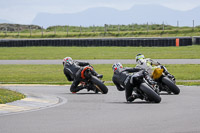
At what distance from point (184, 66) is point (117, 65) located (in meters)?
16.3

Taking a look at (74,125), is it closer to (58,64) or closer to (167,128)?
(167,128)

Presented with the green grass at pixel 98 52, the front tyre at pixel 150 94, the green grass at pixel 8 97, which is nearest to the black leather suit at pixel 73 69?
the green grass at pixel 8 97

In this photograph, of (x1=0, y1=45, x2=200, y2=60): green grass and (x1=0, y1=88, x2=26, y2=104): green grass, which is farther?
(x1=0, y1=45, x2=200, y2=60): green grass

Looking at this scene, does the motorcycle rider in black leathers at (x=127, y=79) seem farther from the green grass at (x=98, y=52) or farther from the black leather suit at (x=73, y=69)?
the green grass at (x=98, y=52)

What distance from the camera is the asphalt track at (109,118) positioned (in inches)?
365

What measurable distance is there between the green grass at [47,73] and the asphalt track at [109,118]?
10449 mm

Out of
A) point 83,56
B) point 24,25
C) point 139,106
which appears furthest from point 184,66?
point 24,25

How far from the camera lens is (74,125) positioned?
9742mm

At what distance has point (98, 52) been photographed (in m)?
45.2

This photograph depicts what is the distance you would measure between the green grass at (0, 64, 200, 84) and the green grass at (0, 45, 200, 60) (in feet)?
24.3

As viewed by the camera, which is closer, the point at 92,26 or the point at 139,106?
the point at 139,106

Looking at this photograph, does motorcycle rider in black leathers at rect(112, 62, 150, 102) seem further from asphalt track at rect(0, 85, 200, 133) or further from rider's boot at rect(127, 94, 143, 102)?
asphalt track at rect(0, 85, 200, 133)

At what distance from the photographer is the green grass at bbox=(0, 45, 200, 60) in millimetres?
40584

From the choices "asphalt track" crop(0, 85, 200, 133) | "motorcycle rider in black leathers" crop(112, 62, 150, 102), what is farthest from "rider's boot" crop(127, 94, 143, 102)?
"asphalt track" crop(0, 85, 200, 133)
